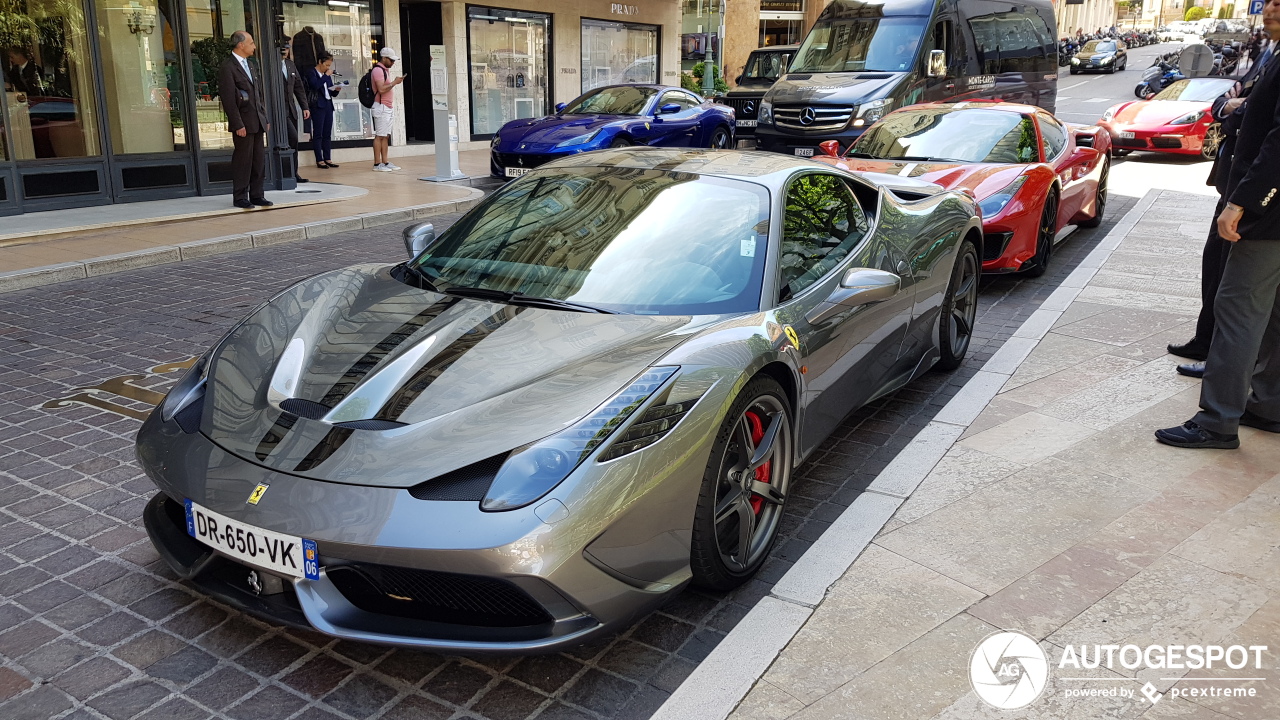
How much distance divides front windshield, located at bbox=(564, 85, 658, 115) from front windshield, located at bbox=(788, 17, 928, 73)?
7.87 feet

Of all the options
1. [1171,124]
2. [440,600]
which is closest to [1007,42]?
[1171,124]

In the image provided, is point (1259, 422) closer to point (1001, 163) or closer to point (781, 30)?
point (1001, 163)

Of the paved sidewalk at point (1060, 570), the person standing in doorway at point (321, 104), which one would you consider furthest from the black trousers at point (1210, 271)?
the person standing in doorway at point (321, 104)

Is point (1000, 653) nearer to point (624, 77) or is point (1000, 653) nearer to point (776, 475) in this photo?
point (776, 475)

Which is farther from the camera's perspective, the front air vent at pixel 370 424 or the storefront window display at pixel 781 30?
the storefront window display at pixel 781 30

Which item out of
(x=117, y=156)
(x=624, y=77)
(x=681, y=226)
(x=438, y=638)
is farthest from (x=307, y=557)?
(x=624, y=77)

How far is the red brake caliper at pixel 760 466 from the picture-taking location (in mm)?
3295

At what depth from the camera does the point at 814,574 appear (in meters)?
3.32

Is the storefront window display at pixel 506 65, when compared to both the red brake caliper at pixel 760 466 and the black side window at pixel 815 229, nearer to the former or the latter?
the black side window at pixel 815 229

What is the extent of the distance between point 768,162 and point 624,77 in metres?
22.3

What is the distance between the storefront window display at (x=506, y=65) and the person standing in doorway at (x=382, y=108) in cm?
420

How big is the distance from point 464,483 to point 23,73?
11.1 m

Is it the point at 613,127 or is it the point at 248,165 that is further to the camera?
the point at 613,127

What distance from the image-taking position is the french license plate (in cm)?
251
